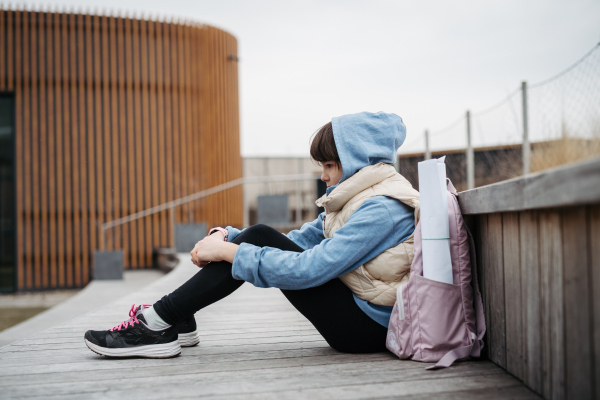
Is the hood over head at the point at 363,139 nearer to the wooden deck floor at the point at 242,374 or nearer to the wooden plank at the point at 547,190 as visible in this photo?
the wooden plank at the point at 547,190

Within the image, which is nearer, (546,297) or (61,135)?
(546,297)

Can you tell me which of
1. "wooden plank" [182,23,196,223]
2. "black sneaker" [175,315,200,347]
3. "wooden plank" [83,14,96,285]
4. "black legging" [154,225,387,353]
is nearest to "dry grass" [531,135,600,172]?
"black legging" [154,225,387,353]

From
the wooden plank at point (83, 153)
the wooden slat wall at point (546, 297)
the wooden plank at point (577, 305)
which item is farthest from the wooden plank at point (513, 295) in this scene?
the wooden plank at point (83, 153)

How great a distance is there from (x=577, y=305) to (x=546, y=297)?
0.46 ft

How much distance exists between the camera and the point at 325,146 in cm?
192

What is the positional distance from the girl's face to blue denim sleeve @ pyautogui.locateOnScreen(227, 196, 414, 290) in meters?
0.24

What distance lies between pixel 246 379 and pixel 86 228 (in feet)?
30.8

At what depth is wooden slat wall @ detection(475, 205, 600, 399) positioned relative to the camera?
1.16 meters

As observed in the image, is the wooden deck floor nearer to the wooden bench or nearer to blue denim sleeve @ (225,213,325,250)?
the wooden bench

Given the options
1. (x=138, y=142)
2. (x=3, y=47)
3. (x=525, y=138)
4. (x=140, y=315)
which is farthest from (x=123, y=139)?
(x=140, y=315)

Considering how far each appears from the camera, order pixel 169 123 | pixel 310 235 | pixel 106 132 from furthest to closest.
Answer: pixel 169 123
pixel 106 132
pixel 310 235

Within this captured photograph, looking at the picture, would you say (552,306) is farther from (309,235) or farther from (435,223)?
(309,235)

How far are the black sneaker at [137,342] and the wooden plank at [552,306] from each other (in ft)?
4.30

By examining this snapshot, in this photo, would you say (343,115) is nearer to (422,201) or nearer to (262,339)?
(422,201)
